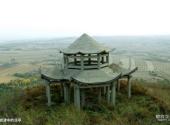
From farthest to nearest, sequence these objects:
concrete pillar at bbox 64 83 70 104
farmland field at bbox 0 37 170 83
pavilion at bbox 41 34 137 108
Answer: farmland field at bbox 0 37 170 83 < concrete pillar at bbox 64 83 70 104 < pavilion at bbox 41 34 137 108

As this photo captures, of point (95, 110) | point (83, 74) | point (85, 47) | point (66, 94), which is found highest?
point (85, 47)

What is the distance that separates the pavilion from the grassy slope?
73 centimetres

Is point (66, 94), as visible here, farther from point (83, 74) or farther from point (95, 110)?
point (95, 110)

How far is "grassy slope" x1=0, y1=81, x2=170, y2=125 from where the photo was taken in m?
11.2

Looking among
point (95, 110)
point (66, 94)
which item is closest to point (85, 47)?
point (66, 94)

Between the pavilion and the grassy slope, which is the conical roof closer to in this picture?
the pavilion

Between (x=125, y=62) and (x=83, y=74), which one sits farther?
(x=125, y=62)

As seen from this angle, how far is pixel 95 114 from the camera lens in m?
13.0

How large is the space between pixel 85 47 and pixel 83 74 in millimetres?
1614

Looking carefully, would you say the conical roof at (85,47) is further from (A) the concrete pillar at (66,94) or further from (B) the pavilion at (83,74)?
(A) the concrete pillar at (66,94)

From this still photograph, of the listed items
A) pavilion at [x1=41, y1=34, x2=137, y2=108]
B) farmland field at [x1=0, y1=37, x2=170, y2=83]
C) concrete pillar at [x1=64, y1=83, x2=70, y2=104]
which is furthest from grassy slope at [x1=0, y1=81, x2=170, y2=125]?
farmland field at [x1=0, y1=37, x2=170, y2=83]

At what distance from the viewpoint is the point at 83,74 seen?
46.4 ft

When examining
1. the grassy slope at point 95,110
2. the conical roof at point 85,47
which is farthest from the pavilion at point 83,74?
the grassy slope at point 95,110

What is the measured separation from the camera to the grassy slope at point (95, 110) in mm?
11188
